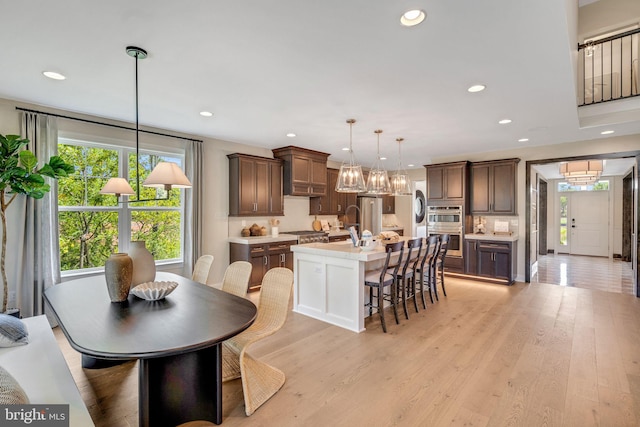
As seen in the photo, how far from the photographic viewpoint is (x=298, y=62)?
254 centimetres

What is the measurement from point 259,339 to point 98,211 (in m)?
3.36

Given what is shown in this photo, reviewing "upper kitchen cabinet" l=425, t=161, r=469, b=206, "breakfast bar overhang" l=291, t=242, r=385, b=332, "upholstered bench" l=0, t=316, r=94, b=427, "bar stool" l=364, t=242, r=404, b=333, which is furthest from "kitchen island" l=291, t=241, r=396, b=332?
"upper kitchen cabinet" l=425, t=161, r=469, b=206

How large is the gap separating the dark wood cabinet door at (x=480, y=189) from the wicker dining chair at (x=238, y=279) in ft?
Result: 17.3

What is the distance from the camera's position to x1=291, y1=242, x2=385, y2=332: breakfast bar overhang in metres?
3.56

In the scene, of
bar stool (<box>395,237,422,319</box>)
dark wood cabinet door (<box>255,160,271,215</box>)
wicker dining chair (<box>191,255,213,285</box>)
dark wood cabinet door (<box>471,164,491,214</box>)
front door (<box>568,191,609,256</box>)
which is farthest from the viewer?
front door (<box>568,191,609,256</box>)

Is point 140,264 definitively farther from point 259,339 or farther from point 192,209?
point 192,209

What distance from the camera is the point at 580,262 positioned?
8195 millimetres

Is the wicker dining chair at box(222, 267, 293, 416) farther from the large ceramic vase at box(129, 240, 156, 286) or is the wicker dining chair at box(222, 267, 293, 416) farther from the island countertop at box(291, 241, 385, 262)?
the island countertop at box(291, 241, 385, 262)

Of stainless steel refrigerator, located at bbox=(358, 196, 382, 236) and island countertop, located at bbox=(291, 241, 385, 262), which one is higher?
stainless steel refrigerator, located at bbox=(358, 196, 382, 236)

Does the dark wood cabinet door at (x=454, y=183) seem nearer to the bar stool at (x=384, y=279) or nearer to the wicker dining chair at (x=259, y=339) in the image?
the bar stool at (x=384, y=279)

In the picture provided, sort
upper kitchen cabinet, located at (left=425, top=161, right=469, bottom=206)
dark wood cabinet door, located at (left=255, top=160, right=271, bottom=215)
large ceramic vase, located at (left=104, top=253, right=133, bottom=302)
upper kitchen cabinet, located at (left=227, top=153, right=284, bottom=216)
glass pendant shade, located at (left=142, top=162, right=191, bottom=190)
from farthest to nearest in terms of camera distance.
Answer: upper kitchen cabinet, located at (left=425, top=161, right=469, bottom=206), dark wood cabinet door, located at (left=255, top=160, right=271, bottom=215), upper kitchen cabinet, located at (left=227, top=153, right=284, bottom=216), glass pendant shade, located at (left=142, top=162, right=191, bottom=190), large ceramic vase, located at (left=104, top=253, right=133, bottom=302)

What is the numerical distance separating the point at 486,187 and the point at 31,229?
7205mm

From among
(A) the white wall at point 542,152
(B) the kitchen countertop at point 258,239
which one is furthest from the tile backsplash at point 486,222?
(B) the kitchen countertop at point 258,239

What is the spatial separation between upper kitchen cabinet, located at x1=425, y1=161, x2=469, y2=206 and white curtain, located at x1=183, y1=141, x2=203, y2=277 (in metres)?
4.73
